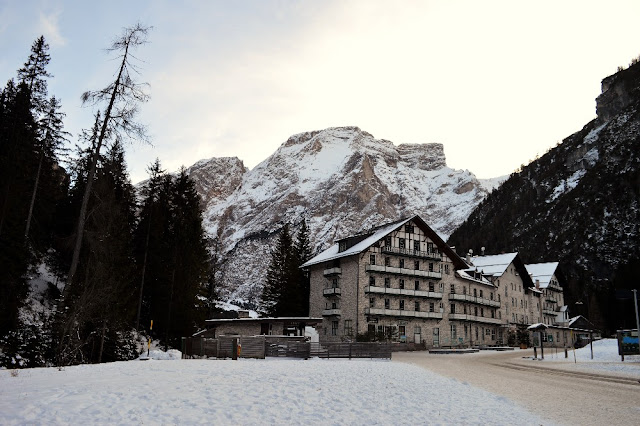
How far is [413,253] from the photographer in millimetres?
66750

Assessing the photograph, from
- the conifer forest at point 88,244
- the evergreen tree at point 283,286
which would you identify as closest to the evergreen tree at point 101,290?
the conifer forest at point 88,244

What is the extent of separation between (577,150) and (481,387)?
7638 inches

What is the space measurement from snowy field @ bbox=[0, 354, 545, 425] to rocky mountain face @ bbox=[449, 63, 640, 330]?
92533 mm

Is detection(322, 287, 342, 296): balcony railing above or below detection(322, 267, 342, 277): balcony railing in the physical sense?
below

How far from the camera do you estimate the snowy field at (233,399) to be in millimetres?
10711

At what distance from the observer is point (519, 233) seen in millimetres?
176000

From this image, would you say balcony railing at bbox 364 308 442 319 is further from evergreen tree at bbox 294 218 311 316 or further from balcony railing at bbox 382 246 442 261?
evergreen tree at bbox 294 218 311 316

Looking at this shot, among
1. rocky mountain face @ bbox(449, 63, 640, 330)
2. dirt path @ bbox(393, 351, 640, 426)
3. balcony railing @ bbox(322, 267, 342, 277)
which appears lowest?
dirt path @ bbox(393, 351, 640, 426)

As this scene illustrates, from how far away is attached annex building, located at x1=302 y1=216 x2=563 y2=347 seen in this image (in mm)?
62531

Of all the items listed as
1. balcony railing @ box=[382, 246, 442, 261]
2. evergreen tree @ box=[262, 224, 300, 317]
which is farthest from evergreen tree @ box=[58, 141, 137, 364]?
balcony railing @ box=[382, 246, 442, 261]

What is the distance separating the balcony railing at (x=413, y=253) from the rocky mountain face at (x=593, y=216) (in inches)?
1897

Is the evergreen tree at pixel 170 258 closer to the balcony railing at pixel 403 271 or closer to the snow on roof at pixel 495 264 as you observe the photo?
the balcony railing at pixel 403 271

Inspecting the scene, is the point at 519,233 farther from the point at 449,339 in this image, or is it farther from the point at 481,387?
the point at 481,387

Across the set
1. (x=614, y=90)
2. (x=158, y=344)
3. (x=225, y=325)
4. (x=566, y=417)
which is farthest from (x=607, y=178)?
(x=566, y=417)
